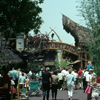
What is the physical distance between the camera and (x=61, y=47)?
1554 inches

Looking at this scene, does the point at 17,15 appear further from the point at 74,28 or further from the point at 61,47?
the point at 61,47

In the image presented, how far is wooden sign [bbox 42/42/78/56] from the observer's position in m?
38.9

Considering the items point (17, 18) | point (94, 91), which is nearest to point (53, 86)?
point (94, 91)

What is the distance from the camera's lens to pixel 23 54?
111 ft

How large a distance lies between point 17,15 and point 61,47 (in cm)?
1788

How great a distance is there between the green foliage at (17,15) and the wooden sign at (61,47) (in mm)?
15077

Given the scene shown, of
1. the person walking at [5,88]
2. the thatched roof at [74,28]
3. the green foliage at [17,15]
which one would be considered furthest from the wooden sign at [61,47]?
the person walking at [5,88]

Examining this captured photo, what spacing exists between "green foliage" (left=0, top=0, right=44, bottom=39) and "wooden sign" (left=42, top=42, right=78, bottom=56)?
49.5 feet

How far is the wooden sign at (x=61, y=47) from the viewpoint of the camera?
3888cm

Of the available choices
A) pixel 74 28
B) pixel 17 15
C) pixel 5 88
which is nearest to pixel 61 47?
pixel 74 28

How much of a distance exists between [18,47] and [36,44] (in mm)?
10179

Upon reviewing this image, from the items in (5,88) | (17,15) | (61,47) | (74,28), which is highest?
(74,28)

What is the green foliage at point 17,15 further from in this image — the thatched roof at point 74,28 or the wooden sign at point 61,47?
the wooden sign at point 61,47

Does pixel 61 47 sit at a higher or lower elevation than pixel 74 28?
lower
